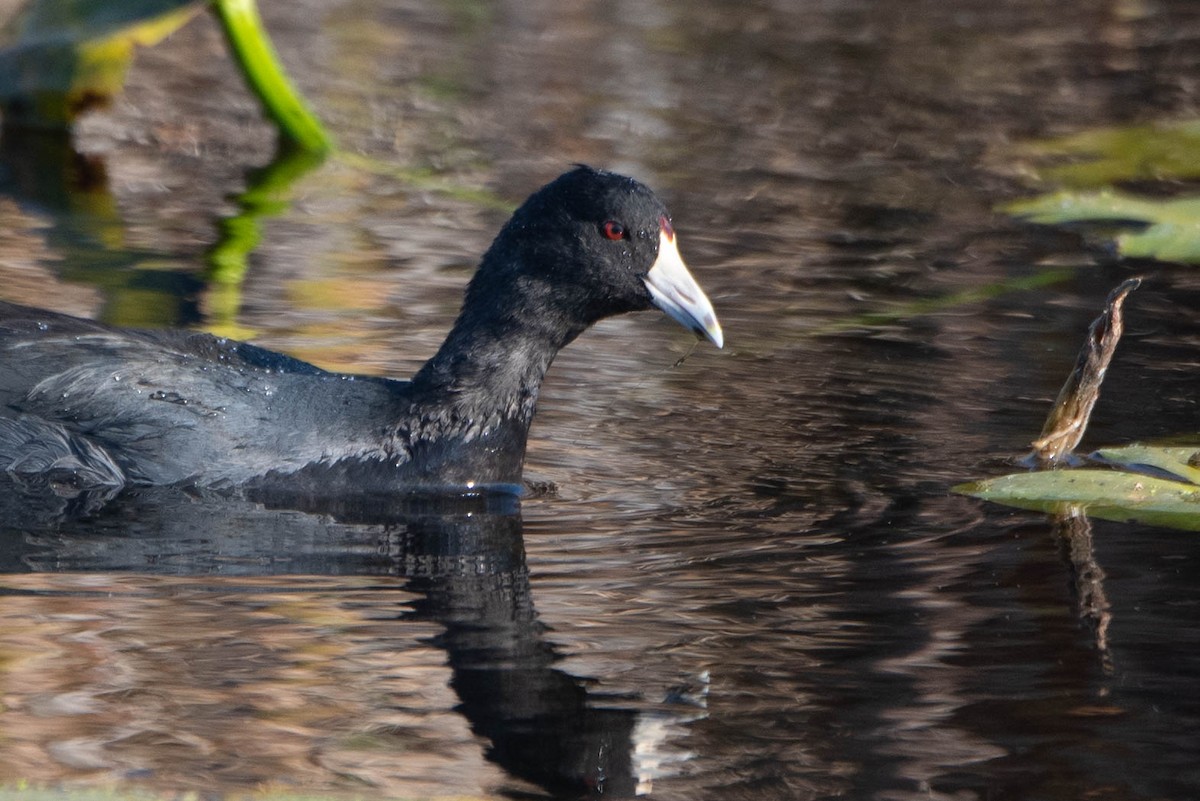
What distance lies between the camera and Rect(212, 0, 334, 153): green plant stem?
7.78 meters

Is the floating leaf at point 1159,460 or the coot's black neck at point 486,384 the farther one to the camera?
the coot's black neck at point 486,384

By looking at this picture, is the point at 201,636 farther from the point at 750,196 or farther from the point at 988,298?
the point at 750,196

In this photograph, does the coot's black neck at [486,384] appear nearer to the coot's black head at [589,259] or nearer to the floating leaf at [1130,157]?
the coot's black head at [589,259]

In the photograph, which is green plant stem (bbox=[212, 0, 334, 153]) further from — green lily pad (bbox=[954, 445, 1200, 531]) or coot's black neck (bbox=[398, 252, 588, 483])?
green lily pad (bbox=[954, 445, 1200, 531])

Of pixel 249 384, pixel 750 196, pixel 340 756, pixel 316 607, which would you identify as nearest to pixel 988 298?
pixel 750 196

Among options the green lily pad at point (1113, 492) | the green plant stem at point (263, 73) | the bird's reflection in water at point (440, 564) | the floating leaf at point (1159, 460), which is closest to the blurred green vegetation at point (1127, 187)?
the floating leaf at point (1159, 460)

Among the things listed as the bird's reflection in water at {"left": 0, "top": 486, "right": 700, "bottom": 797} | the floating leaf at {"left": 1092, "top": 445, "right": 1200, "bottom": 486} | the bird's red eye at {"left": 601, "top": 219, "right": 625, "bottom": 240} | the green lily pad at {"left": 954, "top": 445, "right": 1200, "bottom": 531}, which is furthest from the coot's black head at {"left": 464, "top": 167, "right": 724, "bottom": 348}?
the floating leaf at {"left": 1092, "top": 445, "right": 1200, "bottom": 486}

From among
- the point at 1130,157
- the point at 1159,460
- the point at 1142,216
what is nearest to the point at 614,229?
the point at 1159,460

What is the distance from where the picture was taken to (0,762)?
120 inches

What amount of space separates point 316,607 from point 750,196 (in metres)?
5.13

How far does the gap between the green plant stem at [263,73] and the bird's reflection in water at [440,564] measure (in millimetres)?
3452

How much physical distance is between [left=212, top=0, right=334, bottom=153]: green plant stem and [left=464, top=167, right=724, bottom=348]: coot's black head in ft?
10.2

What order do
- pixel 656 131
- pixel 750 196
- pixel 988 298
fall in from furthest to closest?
pixel 656 131 → pixel 750 196 → pixel 988 298

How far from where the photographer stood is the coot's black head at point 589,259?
16.3 ft
